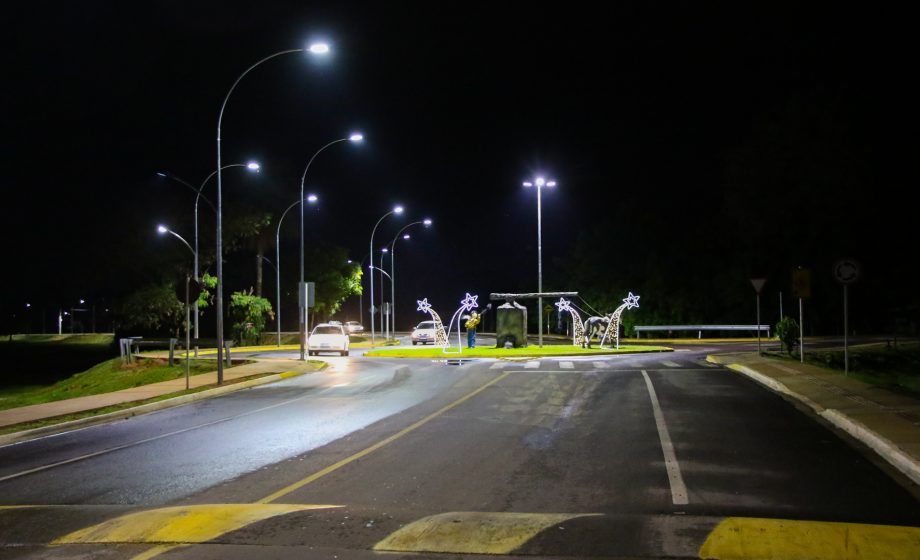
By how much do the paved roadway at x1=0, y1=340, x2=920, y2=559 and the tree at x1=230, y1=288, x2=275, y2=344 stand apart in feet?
→ 128

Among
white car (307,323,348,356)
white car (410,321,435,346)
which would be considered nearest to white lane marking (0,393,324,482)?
white car (307,323,348,356)

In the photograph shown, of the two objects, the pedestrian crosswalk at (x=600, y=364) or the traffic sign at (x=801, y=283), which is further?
the pedestrian crosswalk at (x=600, y=364)

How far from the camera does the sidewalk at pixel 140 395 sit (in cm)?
1580

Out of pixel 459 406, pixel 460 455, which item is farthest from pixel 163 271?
pixel 460 455

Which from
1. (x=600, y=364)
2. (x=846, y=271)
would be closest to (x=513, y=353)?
(x=600, y=364)

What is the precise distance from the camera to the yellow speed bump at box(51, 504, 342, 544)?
6793 mm

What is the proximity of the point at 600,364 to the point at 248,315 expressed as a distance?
112 ft

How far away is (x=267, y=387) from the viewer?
2130 cm

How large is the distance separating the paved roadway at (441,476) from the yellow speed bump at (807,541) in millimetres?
290

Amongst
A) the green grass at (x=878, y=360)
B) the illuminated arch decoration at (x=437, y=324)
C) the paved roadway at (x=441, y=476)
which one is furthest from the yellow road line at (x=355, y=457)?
the illuminated arch decoration at (x=437, y=324)

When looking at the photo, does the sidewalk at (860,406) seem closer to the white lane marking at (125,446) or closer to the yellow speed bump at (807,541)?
the yellow speed bump at (807,541)

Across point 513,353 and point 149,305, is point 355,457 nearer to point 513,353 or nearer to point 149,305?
point 513,353

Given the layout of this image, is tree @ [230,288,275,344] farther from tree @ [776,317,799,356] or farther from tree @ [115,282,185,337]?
tree @ [776,317,799,356]

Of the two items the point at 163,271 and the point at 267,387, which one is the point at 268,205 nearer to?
the point at 163,271
